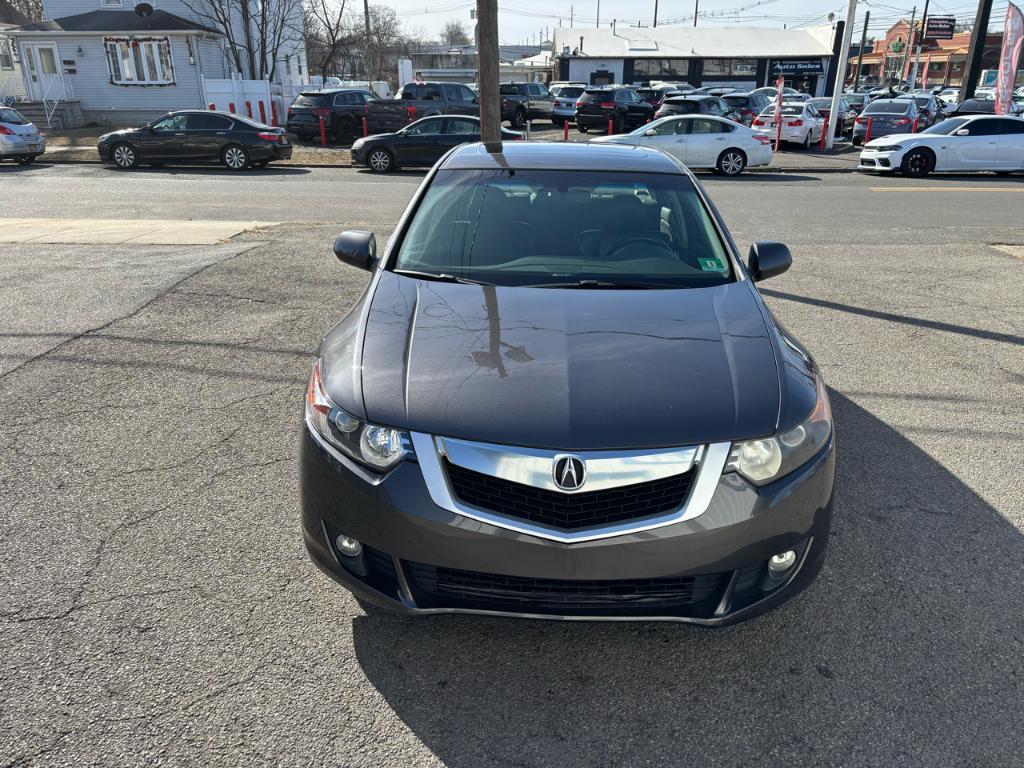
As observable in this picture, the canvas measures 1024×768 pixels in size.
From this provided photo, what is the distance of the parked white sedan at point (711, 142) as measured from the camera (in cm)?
1772

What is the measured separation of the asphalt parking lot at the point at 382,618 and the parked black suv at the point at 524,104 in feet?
88.4

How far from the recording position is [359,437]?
8.29ft

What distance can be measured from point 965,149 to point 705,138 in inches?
237

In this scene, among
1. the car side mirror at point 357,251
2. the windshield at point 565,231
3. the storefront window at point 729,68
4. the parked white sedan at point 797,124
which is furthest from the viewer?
the storefront window at point 729,68

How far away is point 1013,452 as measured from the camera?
168 inches

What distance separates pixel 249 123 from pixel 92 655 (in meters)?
18.0

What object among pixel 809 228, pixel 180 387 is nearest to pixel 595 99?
pixel 809 228

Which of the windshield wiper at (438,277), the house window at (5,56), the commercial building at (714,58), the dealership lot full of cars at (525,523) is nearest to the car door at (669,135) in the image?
the dealership lot full of cars at (525,523)

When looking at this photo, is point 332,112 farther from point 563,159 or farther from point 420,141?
point 563,159

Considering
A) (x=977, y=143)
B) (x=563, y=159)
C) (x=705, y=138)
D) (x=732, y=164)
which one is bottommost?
(x=732, y=164)

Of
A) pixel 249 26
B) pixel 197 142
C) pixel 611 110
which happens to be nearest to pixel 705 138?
pixel 611 110

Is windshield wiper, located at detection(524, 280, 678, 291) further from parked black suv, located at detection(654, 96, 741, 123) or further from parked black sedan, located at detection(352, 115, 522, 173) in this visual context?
parked black suv, located at detection(654, 96, 741, 123)

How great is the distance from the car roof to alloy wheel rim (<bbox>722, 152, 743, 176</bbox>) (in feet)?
47.1

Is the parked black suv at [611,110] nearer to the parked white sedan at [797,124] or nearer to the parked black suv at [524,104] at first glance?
the parked black suv at [524,104]
